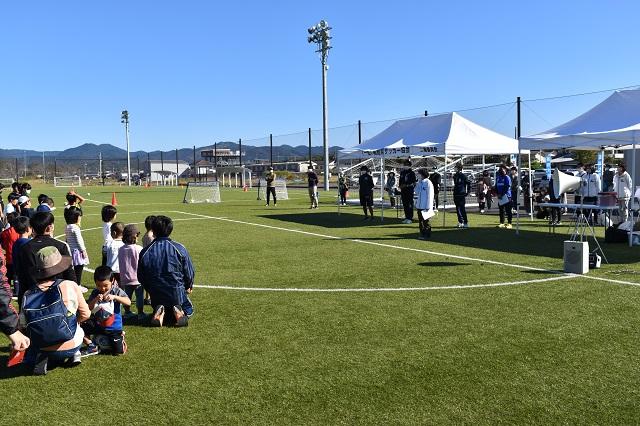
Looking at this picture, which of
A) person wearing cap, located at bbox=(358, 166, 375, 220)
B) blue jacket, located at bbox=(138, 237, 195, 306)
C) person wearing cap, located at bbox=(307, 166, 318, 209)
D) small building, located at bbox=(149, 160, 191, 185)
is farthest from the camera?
small building, located at bbox=(149, 160, 191, 185)

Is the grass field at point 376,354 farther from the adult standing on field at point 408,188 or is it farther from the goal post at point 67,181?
the goal post at point 67,181

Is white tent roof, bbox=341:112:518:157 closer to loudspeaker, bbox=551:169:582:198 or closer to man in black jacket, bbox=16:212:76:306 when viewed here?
loudspeaker, bbox=551:169:582:198

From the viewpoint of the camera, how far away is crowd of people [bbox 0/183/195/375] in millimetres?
4953

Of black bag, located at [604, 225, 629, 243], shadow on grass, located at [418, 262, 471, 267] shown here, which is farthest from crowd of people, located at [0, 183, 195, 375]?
black bag, located at [604, 225, 629, 243]

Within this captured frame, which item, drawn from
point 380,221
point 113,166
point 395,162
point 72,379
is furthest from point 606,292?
point 113,166

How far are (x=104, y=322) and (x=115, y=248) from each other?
196cm

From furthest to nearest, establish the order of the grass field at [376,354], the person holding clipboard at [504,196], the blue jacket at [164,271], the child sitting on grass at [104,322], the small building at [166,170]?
the small building at [166,170] → the person holding clipboard at [504,196] → the blue jacket at [164,271] → the child sitting on grass at [104,322] → the grass field at [376,354]

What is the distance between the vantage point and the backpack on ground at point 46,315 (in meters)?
4.92

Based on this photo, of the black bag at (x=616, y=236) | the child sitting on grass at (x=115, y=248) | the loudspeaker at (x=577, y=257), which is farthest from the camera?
the black bag at (x=616, y=236)

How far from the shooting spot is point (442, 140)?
1817 centimetres

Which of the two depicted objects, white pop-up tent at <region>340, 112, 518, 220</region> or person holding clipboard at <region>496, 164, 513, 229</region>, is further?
white pop-up tent at <region>340, 112, 518, 220</region>

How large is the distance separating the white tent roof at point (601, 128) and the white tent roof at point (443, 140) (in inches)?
140

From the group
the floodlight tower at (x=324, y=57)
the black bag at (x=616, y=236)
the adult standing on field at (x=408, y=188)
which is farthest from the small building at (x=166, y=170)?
the black bag at (x=616, y=236)

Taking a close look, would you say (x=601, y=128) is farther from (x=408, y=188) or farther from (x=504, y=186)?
(x=408, y=188)
